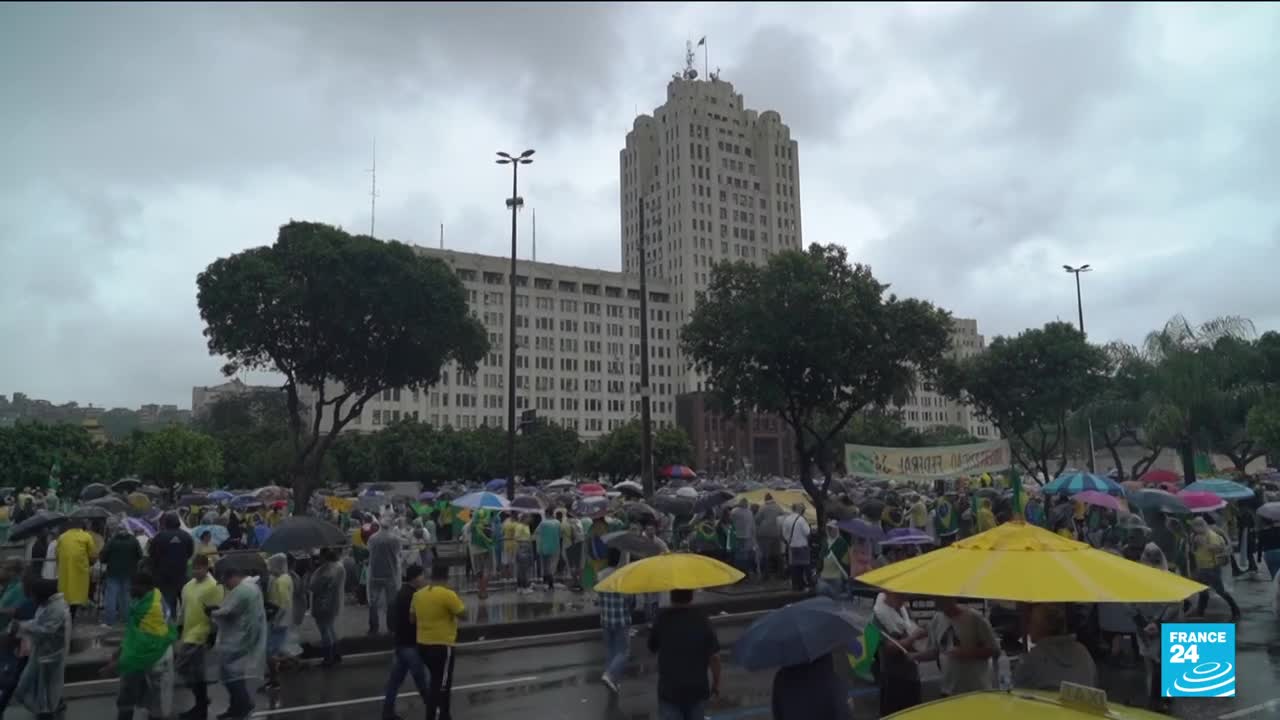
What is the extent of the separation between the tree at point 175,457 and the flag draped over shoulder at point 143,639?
45.1 meters

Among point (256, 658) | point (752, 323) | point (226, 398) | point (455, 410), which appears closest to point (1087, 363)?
point (752, 323)

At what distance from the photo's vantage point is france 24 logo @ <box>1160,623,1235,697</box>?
649 centimetres

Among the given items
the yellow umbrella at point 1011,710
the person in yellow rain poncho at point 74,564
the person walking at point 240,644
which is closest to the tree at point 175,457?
the person in yellow rain poncho at point 74,564

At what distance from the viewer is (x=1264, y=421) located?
31359 mm

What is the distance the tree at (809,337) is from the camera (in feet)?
76.4

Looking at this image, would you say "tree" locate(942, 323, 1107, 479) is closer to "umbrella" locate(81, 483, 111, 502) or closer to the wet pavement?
the wet pavement

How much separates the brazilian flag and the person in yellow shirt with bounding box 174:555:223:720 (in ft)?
22.0

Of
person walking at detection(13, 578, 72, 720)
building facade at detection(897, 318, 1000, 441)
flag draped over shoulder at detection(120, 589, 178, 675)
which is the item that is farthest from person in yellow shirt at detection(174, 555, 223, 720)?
building facade at detection(897, 318, 1000, 441)

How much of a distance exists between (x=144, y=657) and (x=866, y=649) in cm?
682

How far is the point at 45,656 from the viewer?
918 centimetres

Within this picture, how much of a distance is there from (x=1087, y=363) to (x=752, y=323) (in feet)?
87.6

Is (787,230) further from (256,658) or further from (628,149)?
(256,658)

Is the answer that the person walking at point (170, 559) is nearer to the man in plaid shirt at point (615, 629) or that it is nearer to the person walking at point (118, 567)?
the person walking at point (118, 567)

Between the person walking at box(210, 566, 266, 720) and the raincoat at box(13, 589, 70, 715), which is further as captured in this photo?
the person walking at box(210, 566, 266, 720)
